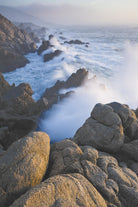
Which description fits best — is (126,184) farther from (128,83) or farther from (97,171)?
(128,83)

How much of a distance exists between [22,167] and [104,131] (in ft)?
19.1

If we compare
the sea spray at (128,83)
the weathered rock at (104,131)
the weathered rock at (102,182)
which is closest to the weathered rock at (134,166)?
the weathered rock at (104,131)

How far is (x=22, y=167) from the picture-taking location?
4.65m

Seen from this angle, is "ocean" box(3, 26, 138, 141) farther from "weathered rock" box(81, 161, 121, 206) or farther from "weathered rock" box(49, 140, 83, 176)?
"weathered rock" box(81, 161, 121, 206)

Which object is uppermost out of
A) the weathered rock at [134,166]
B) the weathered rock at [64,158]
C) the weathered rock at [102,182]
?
the weathered rock at [64,158]

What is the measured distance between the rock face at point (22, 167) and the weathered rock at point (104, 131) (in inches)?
165

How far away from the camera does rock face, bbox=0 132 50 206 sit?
14.2 ft

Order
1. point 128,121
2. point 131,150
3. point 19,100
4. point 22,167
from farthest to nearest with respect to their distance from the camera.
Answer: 1. point 19,100
2. point 128,121
3. point 131,150
4. point 22,167

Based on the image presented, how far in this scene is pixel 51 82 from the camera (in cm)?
3278

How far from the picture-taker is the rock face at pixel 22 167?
433 cm

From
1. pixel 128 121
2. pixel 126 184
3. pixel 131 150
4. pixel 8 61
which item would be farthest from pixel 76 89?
pixel 8 61

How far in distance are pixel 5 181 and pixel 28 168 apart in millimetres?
813

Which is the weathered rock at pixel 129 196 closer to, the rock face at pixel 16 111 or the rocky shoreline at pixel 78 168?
the rocky shoreline at pixel 78 168

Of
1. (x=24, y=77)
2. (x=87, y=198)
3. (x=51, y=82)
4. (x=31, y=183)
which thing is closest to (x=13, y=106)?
(x=31, y=183)
